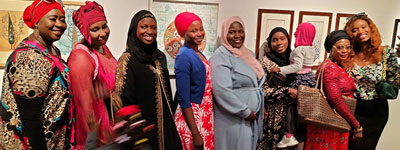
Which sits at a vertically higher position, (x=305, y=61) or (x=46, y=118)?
(x=305, y=61)

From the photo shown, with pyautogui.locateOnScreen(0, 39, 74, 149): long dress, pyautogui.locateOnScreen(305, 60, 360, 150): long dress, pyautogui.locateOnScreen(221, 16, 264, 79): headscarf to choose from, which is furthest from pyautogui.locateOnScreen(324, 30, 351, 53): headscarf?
pyautogui.locateOnScreen(0, 39, 74, 149): long dress

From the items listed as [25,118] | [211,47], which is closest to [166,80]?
[25,118]

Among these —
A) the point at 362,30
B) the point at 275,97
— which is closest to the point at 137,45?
the point at 275,97

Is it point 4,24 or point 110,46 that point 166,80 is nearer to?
point 110,46

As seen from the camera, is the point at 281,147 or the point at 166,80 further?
the point at 281,147

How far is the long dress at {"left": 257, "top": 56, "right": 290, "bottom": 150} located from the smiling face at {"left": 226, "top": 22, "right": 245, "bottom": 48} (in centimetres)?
56

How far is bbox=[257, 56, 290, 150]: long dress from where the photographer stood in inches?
98.9

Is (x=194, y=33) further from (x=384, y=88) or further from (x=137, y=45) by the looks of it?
(x=384, y=88)

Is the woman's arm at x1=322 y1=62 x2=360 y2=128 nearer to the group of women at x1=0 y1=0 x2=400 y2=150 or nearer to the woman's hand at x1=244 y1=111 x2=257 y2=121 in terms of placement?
the group of women at x1=0 y1=0 x2=400 y2=150

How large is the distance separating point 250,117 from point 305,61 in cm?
96

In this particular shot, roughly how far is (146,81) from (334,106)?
1.51 meters

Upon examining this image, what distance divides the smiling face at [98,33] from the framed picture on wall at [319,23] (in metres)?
2.22

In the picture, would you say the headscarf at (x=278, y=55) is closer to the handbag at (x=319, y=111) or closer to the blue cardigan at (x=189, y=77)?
the handbag at (x=319, y=111)

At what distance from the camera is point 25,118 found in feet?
4.89
